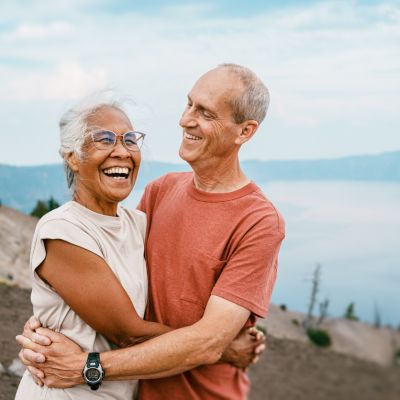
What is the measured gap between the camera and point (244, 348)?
3.83m

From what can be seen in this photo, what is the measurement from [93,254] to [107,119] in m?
0.79

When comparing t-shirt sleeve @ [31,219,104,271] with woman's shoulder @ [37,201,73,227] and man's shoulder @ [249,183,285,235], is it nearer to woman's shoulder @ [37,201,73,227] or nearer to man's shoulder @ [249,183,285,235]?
woman's shoulder @ [37,201,73,227]

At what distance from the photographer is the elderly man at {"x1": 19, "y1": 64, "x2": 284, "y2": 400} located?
140 inches

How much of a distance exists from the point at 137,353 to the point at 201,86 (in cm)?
166

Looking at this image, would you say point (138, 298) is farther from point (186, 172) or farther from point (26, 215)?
point (26, 215)

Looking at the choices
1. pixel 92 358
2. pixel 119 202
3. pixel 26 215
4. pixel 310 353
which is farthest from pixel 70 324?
pixel 26 215

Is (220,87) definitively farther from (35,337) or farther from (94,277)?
(35,337)

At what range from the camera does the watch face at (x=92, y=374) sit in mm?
3527

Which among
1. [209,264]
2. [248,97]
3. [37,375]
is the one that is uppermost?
[248,97]

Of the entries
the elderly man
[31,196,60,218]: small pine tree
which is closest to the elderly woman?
the elderly man

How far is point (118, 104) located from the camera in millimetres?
3846

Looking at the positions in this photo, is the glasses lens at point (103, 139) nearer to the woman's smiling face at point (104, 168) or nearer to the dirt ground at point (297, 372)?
the woman's smiling face at point (104, 168)

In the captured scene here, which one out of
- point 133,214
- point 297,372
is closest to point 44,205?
point 297,372

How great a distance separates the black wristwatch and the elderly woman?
9 cm
